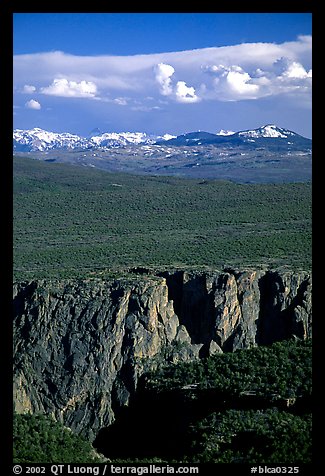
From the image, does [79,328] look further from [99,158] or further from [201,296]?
[99,158]

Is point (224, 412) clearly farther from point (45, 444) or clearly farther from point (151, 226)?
point (151, 226)

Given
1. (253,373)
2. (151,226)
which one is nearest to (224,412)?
(253,373)

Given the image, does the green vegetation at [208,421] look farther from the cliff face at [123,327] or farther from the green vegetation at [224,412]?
the cliff face at [123,327]

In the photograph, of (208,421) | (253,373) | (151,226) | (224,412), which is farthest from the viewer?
(151,226)

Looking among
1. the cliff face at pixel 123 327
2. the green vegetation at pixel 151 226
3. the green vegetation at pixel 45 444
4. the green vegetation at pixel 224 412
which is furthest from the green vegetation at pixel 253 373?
the green vegetation at pixel 151 226

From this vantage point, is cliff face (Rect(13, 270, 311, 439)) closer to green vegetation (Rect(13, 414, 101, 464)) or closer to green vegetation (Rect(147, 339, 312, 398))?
green vegetation (Rect(147, 339, 312, 398))
